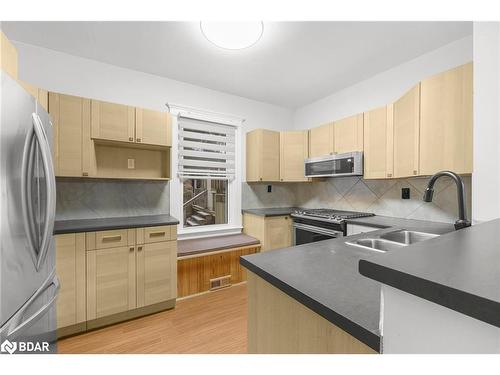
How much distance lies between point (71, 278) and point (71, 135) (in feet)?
4.08

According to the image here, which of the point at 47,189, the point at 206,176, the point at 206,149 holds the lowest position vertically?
the point at 47,189

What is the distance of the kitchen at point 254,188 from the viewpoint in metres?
0.63

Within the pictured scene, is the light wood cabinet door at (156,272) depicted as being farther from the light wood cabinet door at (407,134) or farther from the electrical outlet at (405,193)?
the electrical outlet at (405,193)

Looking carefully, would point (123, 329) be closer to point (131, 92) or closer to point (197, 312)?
point (197, 312)

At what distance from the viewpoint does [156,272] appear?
89.1 inches

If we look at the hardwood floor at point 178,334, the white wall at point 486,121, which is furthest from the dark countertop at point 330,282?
the hardwood floor at point 178,334

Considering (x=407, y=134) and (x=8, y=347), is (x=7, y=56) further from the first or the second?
(x=407, y=134)

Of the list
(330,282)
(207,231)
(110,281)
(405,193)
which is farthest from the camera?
(207,231)

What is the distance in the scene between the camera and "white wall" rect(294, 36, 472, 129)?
2211mm

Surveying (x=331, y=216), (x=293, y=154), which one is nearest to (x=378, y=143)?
(x=331, y=216)

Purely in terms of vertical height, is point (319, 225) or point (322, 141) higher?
point (322, 141)

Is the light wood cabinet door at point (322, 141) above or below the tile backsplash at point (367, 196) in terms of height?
above

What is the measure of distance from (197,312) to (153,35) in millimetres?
2629

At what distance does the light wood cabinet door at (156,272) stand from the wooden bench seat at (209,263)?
0.17m
